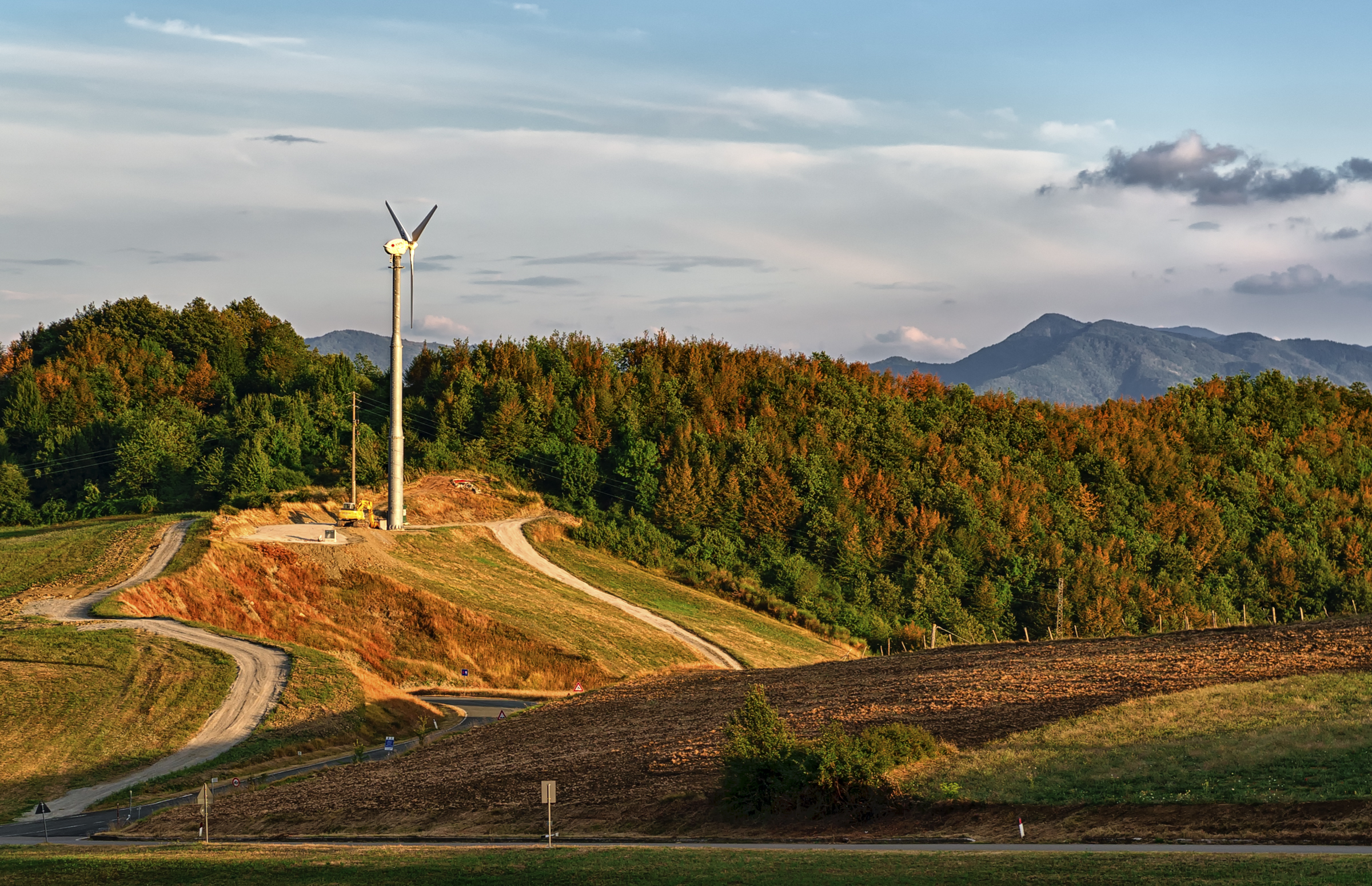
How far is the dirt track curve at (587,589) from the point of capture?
280ft

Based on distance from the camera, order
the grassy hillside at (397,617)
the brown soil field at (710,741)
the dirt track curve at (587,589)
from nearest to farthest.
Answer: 1. the brown soil field at (710,741)
2. the grassy hillside at (397,617)
3. the dirt track curve at (587,589)

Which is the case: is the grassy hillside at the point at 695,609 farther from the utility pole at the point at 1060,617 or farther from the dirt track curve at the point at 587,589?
the utility pole at the point at 1060,617

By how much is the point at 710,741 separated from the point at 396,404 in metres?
55.3

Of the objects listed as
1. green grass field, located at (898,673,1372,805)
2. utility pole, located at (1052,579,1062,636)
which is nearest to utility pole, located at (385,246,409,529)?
utility pole, located at (1052,579,1062,636)

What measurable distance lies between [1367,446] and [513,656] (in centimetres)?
12259

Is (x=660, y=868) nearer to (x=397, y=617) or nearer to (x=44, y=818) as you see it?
(x=44, y=818)

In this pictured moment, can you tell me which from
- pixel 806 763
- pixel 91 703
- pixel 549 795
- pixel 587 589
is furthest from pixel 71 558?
pixel 806 763

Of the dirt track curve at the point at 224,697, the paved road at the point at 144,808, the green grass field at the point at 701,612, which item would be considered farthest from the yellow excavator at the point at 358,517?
the paved road at the point at 144,808

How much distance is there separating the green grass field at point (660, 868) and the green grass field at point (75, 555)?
49.8 metres

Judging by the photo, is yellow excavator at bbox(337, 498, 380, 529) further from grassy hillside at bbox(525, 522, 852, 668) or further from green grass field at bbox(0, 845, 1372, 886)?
green grass field at bbox(0, 845, 1372, 886)

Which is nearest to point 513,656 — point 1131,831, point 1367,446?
point 1131,831

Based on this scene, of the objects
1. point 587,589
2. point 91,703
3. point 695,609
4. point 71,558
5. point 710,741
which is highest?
point 71,558

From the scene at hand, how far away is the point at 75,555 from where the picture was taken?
81500 mm

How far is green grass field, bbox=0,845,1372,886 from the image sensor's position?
846 inches
